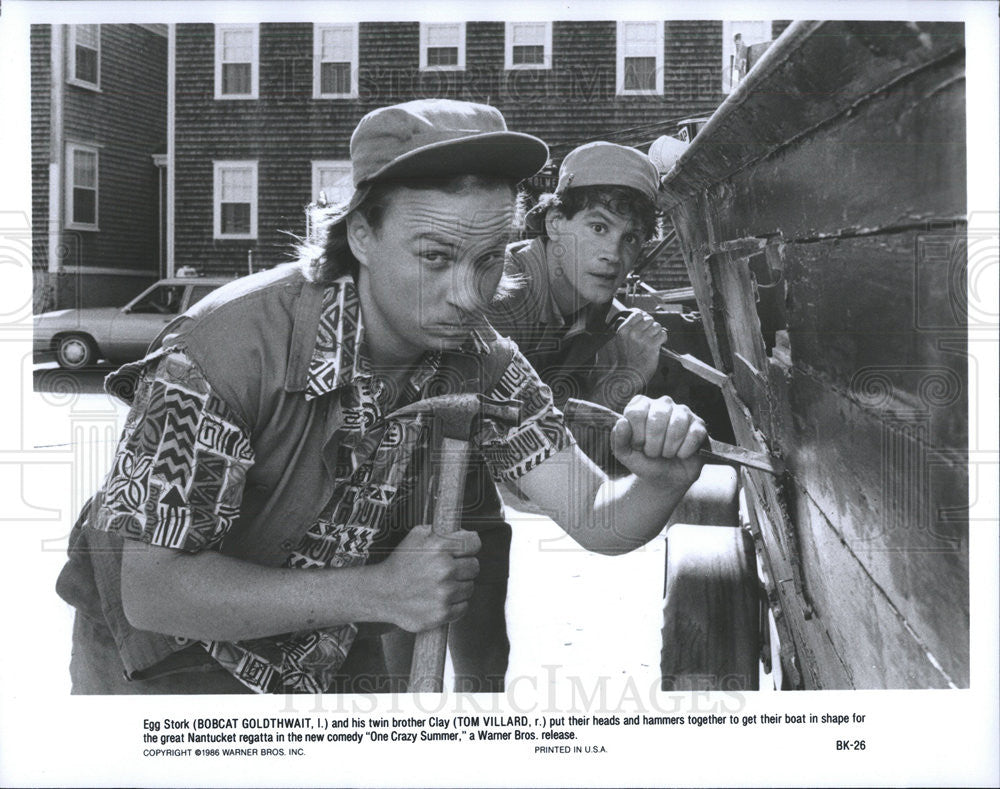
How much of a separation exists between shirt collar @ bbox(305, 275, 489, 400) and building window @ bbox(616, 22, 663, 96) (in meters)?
0.81

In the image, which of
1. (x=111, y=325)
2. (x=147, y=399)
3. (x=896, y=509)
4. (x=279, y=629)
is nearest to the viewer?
(x=896, y=509)

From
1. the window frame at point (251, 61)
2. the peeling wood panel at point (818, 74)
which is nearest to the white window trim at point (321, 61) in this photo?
the window frame at point (251, 61)

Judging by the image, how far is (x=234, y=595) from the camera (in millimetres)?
1909

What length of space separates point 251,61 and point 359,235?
0.58 metres

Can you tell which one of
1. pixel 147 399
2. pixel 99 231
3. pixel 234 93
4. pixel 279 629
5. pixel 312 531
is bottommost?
pixel 279 629

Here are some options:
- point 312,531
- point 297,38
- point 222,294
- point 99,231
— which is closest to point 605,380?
point 312,531

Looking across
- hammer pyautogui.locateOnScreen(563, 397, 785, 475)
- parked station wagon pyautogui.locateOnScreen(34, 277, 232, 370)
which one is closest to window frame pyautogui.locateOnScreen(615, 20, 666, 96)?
hammer pyautogui.locateOnScreen(563, 397, 785, 475)

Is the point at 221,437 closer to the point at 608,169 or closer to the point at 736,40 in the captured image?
the point at 608,169

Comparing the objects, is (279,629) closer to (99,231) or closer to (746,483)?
(99,231)

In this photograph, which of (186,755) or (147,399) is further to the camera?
(186,755)

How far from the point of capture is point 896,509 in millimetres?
1630

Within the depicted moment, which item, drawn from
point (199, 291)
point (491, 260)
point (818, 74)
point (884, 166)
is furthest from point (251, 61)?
point (884, 166)

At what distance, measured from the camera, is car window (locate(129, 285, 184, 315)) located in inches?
89.7

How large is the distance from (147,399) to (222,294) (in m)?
0.25
